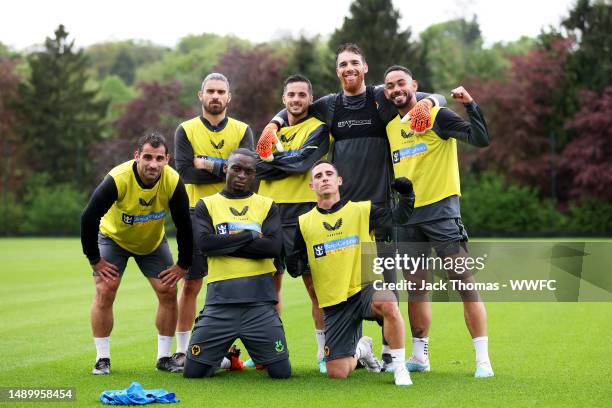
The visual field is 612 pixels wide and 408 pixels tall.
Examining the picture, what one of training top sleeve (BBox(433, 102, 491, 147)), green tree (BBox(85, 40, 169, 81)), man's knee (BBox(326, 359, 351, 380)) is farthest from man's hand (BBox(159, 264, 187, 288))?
green tree (BBox(85, 40, 169, 81))

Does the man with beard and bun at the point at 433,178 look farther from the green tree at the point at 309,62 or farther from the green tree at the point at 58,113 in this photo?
the green tree at the point at 58,113

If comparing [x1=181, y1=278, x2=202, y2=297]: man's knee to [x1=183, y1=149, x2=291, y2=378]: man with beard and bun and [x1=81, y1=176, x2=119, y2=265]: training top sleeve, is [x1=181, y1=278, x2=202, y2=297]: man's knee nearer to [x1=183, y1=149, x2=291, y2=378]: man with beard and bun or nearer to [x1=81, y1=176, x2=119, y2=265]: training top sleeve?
[x1=183, y1=149, x2=291, y2=378]: man with beard and bun

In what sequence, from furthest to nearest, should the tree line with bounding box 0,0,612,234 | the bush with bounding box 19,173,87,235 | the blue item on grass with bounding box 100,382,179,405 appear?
the bush with bounding box 19,173,87,235 → the tree line with bounding box 0,0,612,234 → the blue item on grass with bounding box 100,382,179,405

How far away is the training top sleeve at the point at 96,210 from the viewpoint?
8.23m

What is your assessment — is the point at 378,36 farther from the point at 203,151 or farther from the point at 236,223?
the point at 236,223

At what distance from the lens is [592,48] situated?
45812mm

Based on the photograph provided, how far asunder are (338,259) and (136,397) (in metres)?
2.26

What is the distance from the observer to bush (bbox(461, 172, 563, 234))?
42.8m

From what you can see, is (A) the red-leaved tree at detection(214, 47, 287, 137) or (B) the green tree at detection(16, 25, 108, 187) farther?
(B) the green tree at detection(16, 25, 108, 187)

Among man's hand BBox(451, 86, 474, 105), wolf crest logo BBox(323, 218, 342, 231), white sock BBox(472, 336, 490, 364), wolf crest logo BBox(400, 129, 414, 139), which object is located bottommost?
white sock BBox(472, 336, 490, 364)

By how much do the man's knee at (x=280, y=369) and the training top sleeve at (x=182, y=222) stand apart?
1.38 metres

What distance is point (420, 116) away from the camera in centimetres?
802

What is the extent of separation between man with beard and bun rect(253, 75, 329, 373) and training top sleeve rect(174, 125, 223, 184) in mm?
556

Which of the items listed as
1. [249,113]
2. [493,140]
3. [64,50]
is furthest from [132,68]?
[493,140]
